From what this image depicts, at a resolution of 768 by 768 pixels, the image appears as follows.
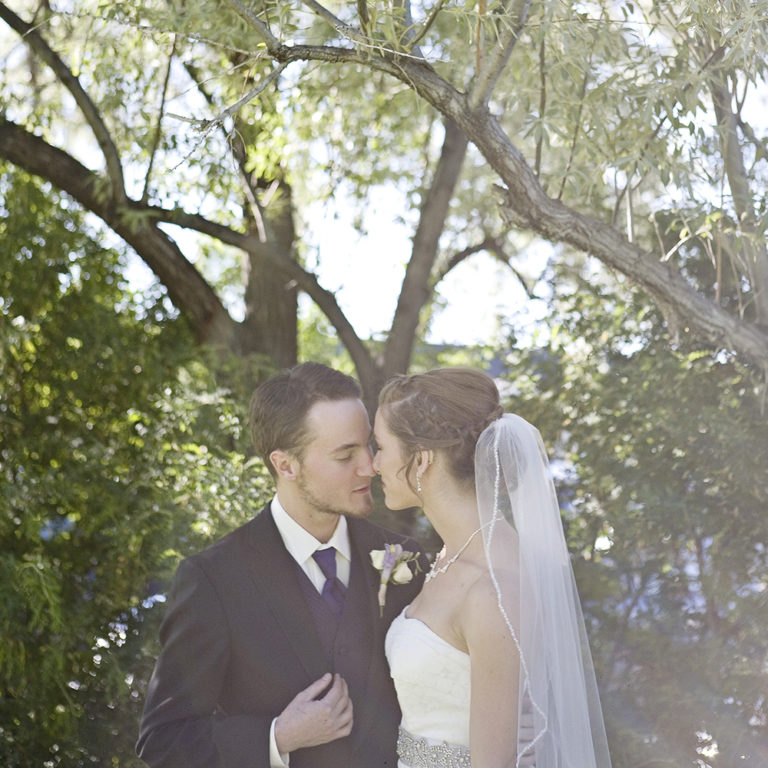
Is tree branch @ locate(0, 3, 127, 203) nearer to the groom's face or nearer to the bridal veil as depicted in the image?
the groom's face

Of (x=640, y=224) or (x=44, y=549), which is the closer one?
(x=44, y=549)

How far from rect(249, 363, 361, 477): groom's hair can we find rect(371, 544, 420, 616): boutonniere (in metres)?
0.40

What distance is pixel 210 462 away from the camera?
5055mm

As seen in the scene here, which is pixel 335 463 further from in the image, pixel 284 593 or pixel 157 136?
pixel 157 136

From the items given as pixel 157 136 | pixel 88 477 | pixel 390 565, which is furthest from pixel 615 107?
pixel 88 477

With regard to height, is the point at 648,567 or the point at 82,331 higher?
the point at 82,331

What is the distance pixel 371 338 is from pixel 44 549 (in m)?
2.50

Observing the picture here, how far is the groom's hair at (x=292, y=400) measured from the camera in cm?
323

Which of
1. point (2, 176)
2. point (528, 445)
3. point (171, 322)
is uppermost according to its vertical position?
point (2, 176)

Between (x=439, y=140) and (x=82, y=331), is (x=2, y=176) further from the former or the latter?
(x=439, y=140)

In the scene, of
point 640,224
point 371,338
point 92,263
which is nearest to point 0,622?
point 92,263

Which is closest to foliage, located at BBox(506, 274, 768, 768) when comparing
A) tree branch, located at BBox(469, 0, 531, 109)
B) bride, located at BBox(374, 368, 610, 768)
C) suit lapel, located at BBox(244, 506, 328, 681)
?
bride, located at BBox(374, 368, 610, 768)

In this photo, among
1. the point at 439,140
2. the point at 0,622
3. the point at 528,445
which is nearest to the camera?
the point at 528,445

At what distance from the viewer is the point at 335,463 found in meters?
3.19
